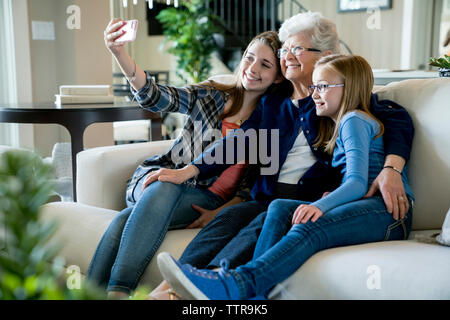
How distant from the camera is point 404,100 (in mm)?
1722

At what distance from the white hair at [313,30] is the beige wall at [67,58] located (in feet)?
8.96

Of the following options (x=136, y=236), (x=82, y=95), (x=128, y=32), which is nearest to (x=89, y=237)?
(x=136, y=236)

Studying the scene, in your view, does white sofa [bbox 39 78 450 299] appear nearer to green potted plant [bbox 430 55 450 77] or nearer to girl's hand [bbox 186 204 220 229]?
girl's hand [bbox 186 204 220 229]

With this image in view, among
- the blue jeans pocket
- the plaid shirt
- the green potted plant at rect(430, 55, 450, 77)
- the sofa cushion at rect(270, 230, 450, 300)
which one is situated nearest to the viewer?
the sofa cushion at rect(270, 230, 450, 300)

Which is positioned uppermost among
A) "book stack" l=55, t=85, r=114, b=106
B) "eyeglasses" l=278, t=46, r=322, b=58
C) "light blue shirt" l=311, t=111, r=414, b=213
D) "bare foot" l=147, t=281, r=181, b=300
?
"eyeglasses" l=278, t=46, r=322, b=58

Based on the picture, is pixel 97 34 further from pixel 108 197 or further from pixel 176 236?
pixel 176 236

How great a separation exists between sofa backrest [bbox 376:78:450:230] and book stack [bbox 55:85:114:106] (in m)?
1.78

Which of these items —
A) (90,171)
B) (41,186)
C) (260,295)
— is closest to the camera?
(41,186)

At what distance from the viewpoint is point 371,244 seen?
4.49ft

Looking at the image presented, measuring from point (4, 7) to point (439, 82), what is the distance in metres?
3.59

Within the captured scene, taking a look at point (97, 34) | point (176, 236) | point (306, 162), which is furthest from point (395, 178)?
point (97, 34)

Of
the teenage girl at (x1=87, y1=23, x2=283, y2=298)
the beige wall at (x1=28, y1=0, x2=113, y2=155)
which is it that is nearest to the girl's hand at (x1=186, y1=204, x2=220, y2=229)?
the teenage girl at (x1=87, y1=23, x2=283, y2=298)

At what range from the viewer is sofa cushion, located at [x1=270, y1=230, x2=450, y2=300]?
1.17 metres

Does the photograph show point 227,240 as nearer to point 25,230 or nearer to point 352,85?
point 352,85
